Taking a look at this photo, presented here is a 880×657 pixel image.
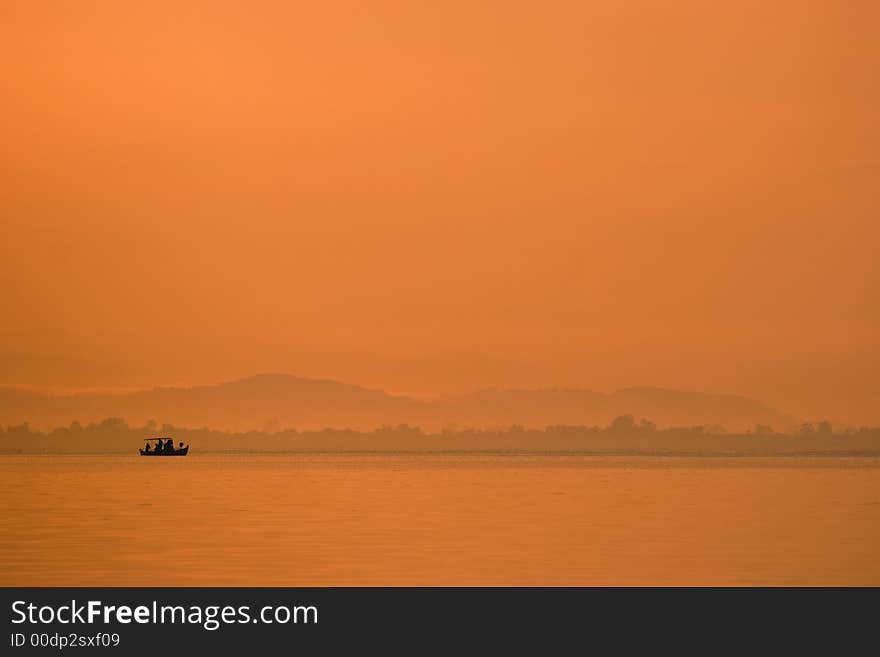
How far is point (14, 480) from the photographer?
494ft

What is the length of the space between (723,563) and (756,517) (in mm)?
27196
